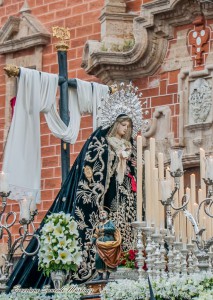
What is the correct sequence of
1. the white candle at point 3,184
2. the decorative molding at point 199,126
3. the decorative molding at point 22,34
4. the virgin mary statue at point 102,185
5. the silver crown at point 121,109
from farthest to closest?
1. the decorative molding at point 22,34
2. the decorative molding at point 199,126
3. the silver crown at point 121,109
4. the virgin mary statue at point 102,185
5. the white candle at point 3,184

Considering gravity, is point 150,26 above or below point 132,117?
above

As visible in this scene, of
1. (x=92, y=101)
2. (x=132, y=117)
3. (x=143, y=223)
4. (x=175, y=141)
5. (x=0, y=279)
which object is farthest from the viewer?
(x=175, y=141)

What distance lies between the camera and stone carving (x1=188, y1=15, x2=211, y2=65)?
1861 centimetres

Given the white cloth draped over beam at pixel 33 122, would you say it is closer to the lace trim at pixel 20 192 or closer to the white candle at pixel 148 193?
the lace trim at pixel 20 192

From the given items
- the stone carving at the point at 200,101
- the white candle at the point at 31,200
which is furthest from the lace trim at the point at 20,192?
the stone carving at the point at 200,101

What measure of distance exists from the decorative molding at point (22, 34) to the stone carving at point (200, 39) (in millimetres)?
3461

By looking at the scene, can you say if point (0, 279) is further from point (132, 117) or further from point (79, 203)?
point (132, 117)

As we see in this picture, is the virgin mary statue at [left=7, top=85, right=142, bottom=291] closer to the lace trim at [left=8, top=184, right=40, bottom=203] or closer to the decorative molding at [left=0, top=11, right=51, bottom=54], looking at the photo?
the lace trim at [left=8, top=184, right=40, bottom=203]

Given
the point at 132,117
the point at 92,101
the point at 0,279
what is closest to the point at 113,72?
the point at 92,101

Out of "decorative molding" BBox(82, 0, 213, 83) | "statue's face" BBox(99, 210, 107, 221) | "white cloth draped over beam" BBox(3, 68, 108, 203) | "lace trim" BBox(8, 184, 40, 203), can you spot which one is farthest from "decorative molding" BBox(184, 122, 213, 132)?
"statue's face" BBox(99, 210, 107, 221)

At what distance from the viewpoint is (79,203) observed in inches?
524

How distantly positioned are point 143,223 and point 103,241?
1.43 ft

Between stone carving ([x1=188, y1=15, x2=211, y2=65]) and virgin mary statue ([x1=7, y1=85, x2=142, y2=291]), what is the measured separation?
15.7 feet

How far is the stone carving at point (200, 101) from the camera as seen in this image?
18266 millimetres
